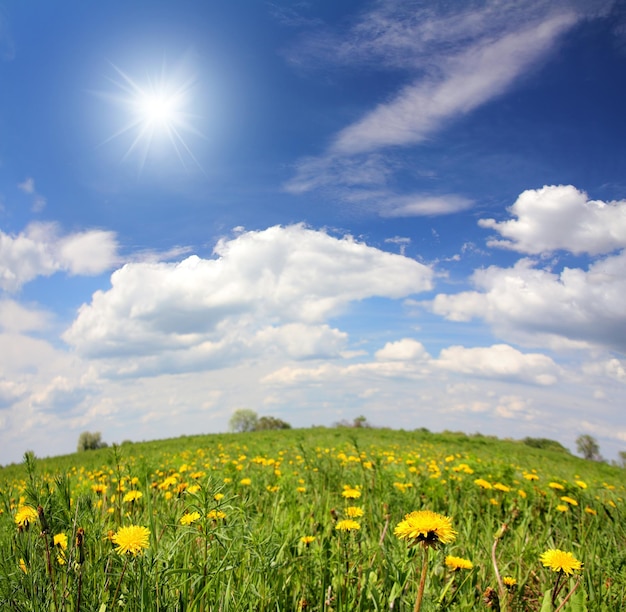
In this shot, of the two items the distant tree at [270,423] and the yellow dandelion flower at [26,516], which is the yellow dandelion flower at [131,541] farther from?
the distant tree at [270,423]

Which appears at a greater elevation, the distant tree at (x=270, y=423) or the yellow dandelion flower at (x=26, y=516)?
the yellow dandelion flower at (x=26, y=516)

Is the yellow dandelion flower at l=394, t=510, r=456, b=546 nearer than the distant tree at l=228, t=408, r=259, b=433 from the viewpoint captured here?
Yes

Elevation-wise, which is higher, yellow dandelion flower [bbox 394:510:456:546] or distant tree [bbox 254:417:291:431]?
yellow dandelion flower [bbox 394:510:456:546]

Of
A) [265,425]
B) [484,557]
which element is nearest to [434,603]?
[484,557]

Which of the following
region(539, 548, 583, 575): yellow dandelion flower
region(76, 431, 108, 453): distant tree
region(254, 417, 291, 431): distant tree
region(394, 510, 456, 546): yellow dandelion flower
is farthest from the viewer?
region(254, 417, 291, 431): distant tree

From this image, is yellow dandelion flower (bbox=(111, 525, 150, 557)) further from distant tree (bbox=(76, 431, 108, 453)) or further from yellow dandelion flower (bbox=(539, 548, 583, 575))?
distant tree (bbox=(76, 431, 108, 453))

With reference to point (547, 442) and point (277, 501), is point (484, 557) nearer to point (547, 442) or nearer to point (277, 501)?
point (277, 501)

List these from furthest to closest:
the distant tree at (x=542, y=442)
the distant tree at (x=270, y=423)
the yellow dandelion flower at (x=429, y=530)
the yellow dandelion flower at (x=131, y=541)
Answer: the distant tree at (x=270, y=423)
the distant tree at (x=542, y=442)
the yellow dandelion flower at (x=131, y=541)
the yellow dandelion flower at (x=429, y=530)

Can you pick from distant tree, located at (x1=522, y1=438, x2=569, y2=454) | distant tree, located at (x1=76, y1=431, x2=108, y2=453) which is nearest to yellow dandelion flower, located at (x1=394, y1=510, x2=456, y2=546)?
distant tree, located at (x1=76, y1=431, x2=108, y2=453)

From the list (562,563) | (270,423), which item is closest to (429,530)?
(562,563)

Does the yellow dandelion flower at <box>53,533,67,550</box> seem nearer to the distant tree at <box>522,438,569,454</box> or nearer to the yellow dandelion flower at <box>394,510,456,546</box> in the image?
the yellow dandelion flower at <box>394,510,456,546</box>

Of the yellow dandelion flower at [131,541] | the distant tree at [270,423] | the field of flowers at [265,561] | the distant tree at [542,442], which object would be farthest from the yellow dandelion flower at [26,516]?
the distant tree at [270,423]

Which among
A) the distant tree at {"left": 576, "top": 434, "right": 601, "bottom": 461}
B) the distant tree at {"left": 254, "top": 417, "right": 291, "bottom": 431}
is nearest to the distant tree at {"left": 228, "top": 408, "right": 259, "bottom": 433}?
the distant tree at {"left": 254, "top": 417, "right": 291, "bottom": 431}

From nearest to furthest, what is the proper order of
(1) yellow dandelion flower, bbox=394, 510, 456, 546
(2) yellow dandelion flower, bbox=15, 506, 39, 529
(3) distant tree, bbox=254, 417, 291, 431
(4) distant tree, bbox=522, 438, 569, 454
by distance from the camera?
(1) yellow dandelion flower, bbox=394, 510, 456, 546 < (2) yellow dandelion flower, bbox=15, 506, 39, 529 < (4) distant tree, bbox=522, 438, 569, 454 < (3) distant tree, bbox=254, 417, 291, 431
